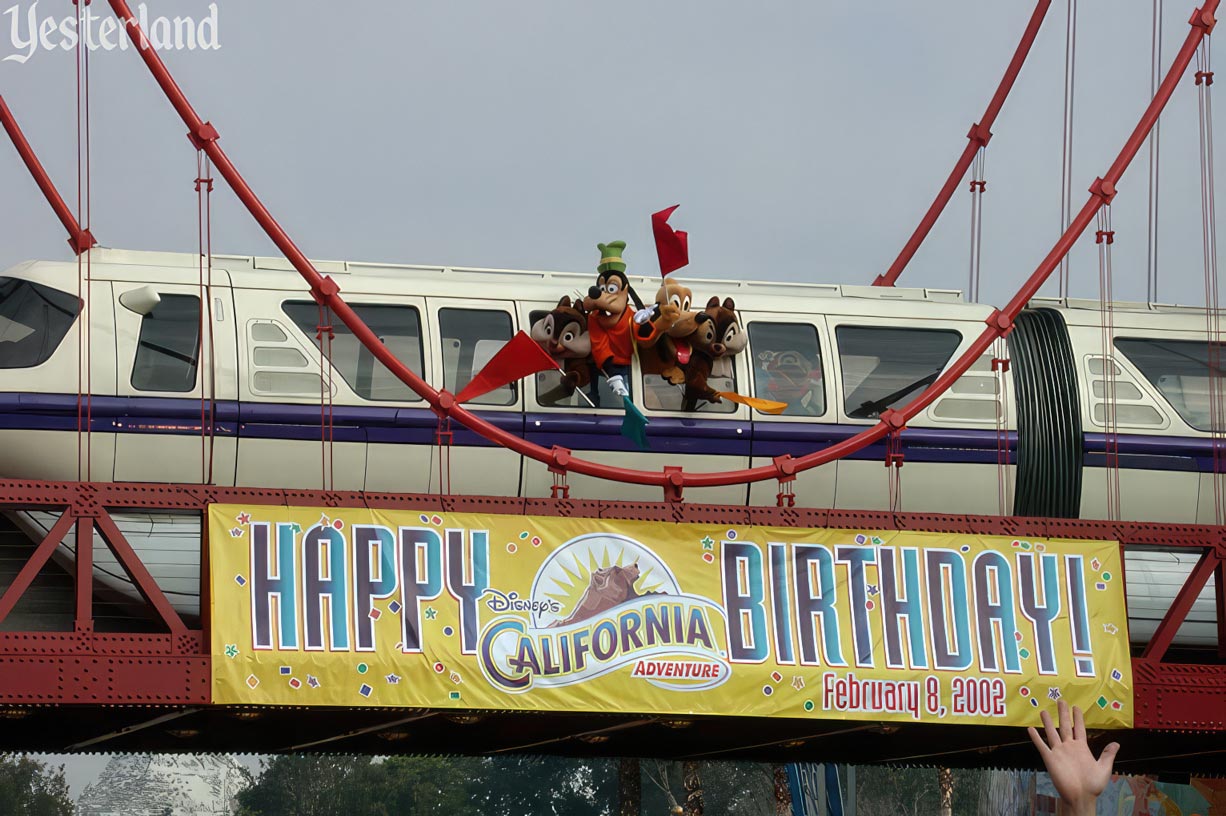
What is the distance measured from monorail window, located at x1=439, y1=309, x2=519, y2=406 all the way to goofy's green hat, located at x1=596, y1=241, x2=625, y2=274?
1.23 meters

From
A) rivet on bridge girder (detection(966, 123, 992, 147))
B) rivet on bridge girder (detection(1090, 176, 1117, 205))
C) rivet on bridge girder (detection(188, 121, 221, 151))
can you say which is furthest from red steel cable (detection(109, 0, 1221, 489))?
rivet on bridge girder (detection(966, 123, 992, 147))

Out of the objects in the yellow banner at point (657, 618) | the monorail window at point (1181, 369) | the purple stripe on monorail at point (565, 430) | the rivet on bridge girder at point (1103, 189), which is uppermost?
the rivet on bridge girder at point (1103, 189)

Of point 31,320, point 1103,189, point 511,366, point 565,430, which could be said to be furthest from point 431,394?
point 1103,189

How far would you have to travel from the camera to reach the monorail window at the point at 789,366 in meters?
18.4

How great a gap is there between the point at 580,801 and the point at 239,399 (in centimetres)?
8116

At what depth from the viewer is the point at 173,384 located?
667 inches

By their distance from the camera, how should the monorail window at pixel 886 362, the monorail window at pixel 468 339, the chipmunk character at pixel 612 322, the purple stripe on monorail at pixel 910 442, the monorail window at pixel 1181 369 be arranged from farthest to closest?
the monorail window at pixel 1181 369
the monorail window at pixel 886 362
the purple stripe on monorail at pixel 910 442
the monorail window at pixel 468 339
the chipmunk character at pixel 612 322

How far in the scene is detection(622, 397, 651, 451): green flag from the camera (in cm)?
1702

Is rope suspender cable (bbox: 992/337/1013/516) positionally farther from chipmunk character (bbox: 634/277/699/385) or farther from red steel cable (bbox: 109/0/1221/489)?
chipmunk character (bbox: 634/277/699/385)

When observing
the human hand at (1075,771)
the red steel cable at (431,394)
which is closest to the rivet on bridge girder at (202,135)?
the red steel cable at (431,394)

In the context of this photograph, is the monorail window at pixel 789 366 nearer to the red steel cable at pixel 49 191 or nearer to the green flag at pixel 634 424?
the green flag at pixel 634 424

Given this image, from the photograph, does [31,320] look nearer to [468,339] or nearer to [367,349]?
[367,349]

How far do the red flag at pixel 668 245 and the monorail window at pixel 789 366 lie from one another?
1505 millimetres

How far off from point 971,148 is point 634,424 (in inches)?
343
